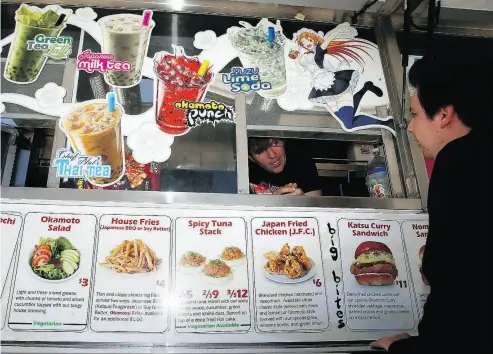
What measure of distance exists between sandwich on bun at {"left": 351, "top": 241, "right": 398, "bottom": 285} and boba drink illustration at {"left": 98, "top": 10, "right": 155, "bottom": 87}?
5.13 ft

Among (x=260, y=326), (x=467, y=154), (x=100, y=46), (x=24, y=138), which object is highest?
(x=100, y=46)

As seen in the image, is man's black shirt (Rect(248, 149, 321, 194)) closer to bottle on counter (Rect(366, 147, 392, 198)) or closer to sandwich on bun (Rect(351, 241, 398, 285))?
bottle on counter (Rect(366, 147, 392, 198))

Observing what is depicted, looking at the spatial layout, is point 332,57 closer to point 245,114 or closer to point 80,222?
point 245,114

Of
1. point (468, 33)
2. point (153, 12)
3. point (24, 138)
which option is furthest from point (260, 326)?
point (468, 33)

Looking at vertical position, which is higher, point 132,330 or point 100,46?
point 100,46

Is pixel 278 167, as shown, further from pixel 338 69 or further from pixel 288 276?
pixel 288 276

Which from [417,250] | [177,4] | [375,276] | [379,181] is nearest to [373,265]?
[375,276]

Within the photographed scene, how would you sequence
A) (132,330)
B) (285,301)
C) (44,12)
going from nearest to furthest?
(132,330) < (285,301) < (44,12)

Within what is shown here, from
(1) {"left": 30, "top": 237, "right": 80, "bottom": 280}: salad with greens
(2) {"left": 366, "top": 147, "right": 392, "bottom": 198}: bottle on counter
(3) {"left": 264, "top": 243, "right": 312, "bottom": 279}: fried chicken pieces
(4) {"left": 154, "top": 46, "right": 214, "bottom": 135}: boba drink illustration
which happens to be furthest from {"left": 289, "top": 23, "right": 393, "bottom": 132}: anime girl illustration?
(1) {"left": 30, "top": 237, "right": 80, "bottom": 280}: salad with greens

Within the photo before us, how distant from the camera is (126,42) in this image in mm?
2580

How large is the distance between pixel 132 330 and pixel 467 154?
4.85 ft

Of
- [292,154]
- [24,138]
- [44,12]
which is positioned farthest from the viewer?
[292,154]

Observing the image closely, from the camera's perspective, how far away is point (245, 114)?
8.18ft

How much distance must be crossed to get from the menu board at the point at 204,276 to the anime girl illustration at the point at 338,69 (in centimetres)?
67
